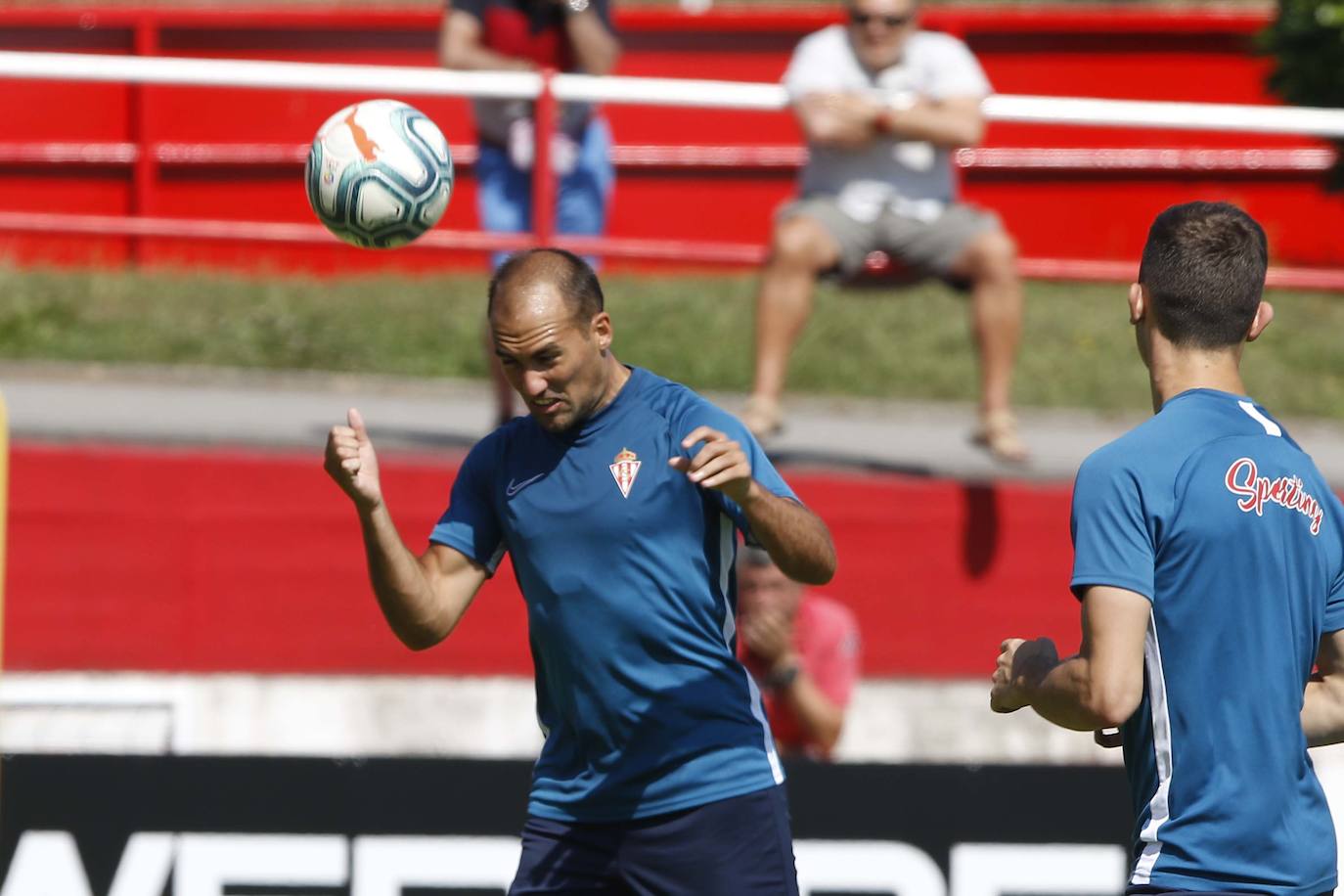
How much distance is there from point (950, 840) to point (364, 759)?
1932 mm

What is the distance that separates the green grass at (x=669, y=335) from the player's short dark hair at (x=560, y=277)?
21.4 feet

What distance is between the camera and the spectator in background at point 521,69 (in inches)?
314

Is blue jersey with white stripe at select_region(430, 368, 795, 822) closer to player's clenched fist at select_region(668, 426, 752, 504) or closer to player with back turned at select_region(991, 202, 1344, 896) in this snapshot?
player's clenched fist at select_region(668, 426, 752, 504)

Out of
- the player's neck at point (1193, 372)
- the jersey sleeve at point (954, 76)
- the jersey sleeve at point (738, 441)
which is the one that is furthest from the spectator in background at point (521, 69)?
the player's neck at point (1193, 372)

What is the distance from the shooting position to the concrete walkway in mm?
7926

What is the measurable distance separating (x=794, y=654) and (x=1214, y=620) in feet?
11.8

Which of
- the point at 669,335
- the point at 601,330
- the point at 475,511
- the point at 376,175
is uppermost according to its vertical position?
the point at 669,335

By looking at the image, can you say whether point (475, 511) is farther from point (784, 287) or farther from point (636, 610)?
point (784, 287)

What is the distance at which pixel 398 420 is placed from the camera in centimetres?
887

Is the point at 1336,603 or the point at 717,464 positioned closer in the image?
the point at 1336,603

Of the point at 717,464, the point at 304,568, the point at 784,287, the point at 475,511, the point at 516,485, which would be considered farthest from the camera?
the point at 304,568

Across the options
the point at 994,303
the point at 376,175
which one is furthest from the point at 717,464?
the point at 994,303

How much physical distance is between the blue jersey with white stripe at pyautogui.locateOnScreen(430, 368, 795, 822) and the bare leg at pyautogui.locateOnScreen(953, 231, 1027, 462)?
3.09 m

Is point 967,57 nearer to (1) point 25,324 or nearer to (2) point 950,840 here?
(2) point 950,840
